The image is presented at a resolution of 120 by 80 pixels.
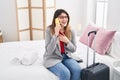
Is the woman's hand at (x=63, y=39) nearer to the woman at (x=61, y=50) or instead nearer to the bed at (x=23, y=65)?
the woman at (x=61, y=50)

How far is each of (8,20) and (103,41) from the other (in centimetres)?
216

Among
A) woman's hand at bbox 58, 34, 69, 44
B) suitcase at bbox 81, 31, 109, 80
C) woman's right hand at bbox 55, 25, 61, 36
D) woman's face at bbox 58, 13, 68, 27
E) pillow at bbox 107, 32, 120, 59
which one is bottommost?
suitcase at bbox 81, 31, 109, 80

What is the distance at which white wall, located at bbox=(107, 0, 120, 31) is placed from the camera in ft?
7.90

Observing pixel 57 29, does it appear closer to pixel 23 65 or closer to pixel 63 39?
pixel 63 39

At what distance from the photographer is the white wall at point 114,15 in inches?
94.8

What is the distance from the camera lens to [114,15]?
2.48m

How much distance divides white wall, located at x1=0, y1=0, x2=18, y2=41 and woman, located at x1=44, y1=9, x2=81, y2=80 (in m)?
1.79

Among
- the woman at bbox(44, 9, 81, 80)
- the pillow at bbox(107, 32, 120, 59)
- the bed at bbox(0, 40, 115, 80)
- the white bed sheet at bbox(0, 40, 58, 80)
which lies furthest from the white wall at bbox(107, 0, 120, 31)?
the white bed sheet at bbox(0, 40, 58, 80)

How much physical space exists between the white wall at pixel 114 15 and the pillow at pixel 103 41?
0.28 m

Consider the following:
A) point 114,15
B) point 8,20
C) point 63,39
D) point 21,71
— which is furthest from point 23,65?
point 8,20

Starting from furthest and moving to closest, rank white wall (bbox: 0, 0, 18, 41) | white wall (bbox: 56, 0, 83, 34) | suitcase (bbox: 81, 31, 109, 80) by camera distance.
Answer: white wall (bbox: 56, 0, 83, 34), white wall (bbox: 0, 0, 18, 41), suitcase (bbox: 81, 31, 109, 80)

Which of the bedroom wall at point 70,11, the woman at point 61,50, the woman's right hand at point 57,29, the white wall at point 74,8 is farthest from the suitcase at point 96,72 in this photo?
the white wall at point 74,8

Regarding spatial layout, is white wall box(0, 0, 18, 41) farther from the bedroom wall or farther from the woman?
the woman

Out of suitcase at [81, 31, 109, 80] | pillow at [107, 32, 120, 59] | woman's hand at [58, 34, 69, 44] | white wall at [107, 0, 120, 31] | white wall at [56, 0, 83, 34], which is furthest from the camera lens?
white wall at [56, 0, 83, 34]
